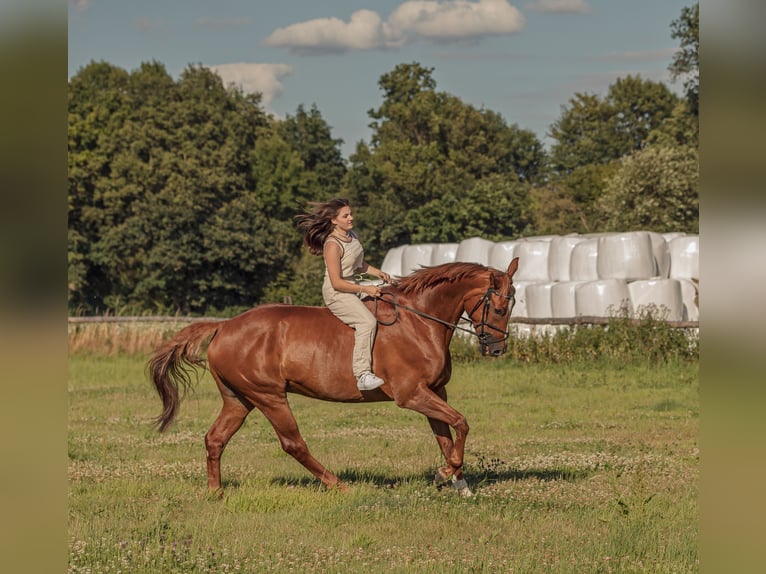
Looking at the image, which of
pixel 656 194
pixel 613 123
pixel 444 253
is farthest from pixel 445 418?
pixel 613 123

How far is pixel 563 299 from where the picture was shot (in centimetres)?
3284

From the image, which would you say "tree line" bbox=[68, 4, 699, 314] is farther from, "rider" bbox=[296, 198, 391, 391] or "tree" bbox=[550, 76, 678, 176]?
"rider" bbox=[296, 198, 391, 391]

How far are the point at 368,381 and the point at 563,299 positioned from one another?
23.7m

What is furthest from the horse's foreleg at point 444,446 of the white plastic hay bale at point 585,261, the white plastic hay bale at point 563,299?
the white plastic hay bale at point 585,261

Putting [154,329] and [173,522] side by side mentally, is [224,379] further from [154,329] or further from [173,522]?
[154,329]

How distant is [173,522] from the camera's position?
883 cm

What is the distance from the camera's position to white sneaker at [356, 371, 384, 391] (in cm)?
992

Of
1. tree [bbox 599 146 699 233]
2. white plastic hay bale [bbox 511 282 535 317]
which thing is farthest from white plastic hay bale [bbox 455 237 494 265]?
tree [bbox 599 146 699 233]

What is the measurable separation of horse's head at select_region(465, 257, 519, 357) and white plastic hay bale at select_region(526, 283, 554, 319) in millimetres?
23592

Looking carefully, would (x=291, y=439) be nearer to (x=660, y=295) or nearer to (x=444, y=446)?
(x=444, y=446)

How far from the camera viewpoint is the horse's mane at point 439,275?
10.4 m

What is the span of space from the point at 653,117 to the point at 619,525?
9088 cm
